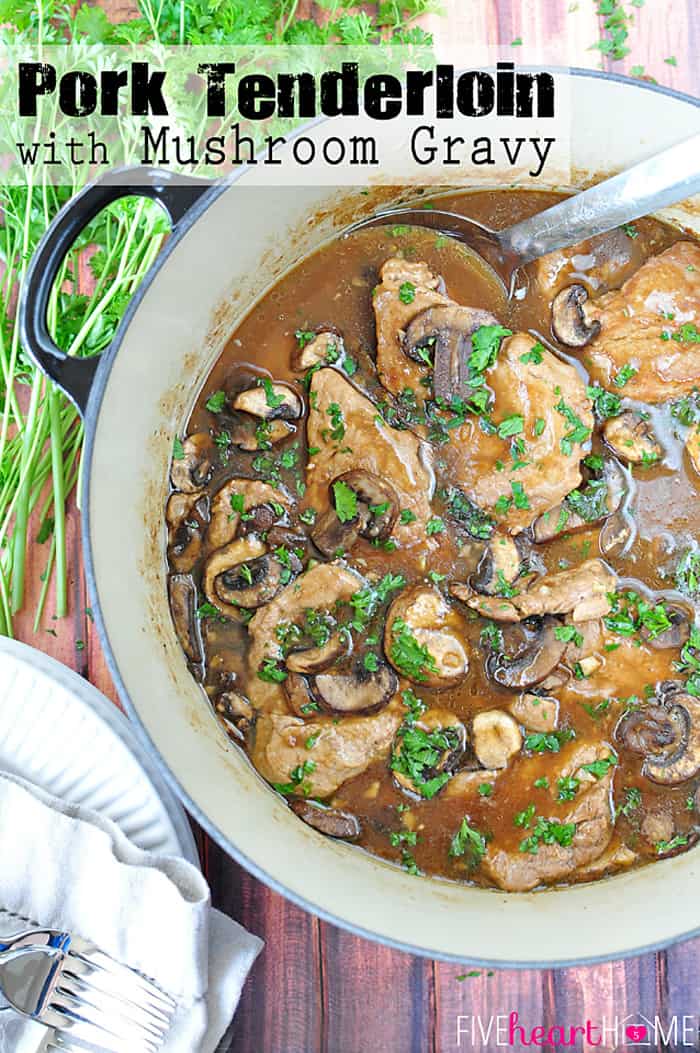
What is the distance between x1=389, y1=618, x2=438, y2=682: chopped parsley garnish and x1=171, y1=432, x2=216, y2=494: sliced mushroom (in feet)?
2.27

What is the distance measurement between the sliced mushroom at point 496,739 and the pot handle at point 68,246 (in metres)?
1.35

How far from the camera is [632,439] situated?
2578mm

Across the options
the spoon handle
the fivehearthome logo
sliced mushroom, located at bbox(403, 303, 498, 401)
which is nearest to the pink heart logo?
the fivehearthome logo

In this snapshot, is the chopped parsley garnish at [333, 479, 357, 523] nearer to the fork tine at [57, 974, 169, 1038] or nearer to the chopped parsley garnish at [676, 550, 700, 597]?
the chopped parsley garnish at [676, 550, 700, 597]

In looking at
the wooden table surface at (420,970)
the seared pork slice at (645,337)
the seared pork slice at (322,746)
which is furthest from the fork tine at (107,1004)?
the seared pork slice at (645,337)

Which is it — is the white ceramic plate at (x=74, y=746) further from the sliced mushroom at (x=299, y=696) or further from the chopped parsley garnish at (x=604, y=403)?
the chopped parsley garnish at (x=604, y=403)

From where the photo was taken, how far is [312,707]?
257cm

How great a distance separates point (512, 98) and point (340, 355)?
2.78 ft

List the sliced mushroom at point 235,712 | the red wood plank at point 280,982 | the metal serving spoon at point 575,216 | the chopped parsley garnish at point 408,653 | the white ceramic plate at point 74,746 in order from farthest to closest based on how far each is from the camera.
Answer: the red wood plank at point 280,982 → the white ceramic plate at point 74,746 → the sliced mushroom at point 235,712 → the chopped parsley garnish at point 408,653 → the metal serving spoon at point 575,216

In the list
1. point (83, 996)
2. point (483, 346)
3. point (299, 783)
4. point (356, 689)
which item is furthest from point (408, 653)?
point (83, 996)

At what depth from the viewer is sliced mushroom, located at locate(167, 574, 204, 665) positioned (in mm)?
2607

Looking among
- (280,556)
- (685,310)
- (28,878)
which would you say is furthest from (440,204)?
(28,878)

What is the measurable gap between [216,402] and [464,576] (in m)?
0.88

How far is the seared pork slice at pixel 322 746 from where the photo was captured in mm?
2539
